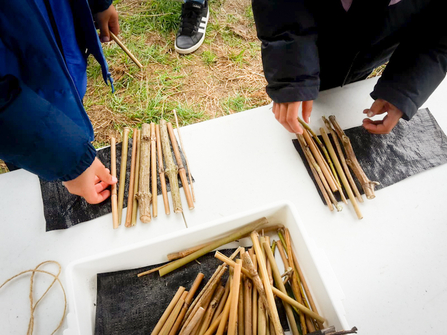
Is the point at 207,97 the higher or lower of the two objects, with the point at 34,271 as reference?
higher

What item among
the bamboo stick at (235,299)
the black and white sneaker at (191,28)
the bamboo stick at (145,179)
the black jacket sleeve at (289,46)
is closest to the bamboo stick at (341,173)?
the black jacket sleeve at (289,46)

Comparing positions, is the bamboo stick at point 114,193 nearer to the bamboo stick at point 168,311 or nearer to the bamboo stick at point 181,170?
the bamboo stick at point 181,170

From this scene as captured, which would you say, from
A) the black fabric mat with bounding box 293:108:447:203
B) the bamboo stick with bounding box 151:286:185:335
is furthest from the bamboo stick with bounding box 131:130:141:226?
the black fabric mat with bounding box 293:108:447:203

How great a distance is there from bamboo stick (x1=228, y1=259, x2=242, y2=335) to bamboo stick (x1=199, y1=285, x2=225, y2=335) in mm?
82

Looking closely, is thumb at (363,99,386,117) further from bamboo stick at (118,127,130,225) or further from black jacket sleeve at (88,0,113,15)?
black jacket sleeve at (88,0,113,15)

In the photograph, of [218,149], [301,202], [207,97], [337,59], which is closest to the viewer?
[301,202]

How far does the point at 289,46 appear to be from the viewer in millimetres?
989

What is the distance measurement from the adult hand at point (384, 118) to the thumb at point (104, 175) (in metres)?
1.06

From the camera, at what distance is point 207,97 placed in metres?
2.04

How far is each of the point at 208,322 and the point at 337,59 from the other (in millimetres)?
1227

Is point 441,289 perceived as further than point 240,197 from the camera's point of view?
No

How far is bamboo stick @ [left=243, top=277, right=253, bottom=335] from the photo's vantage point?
2.48 ft

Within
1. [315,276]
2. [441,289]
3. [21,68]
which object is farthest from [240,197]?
[21,68]

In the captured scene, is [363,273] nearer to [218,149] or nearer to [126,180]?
[218,149]
